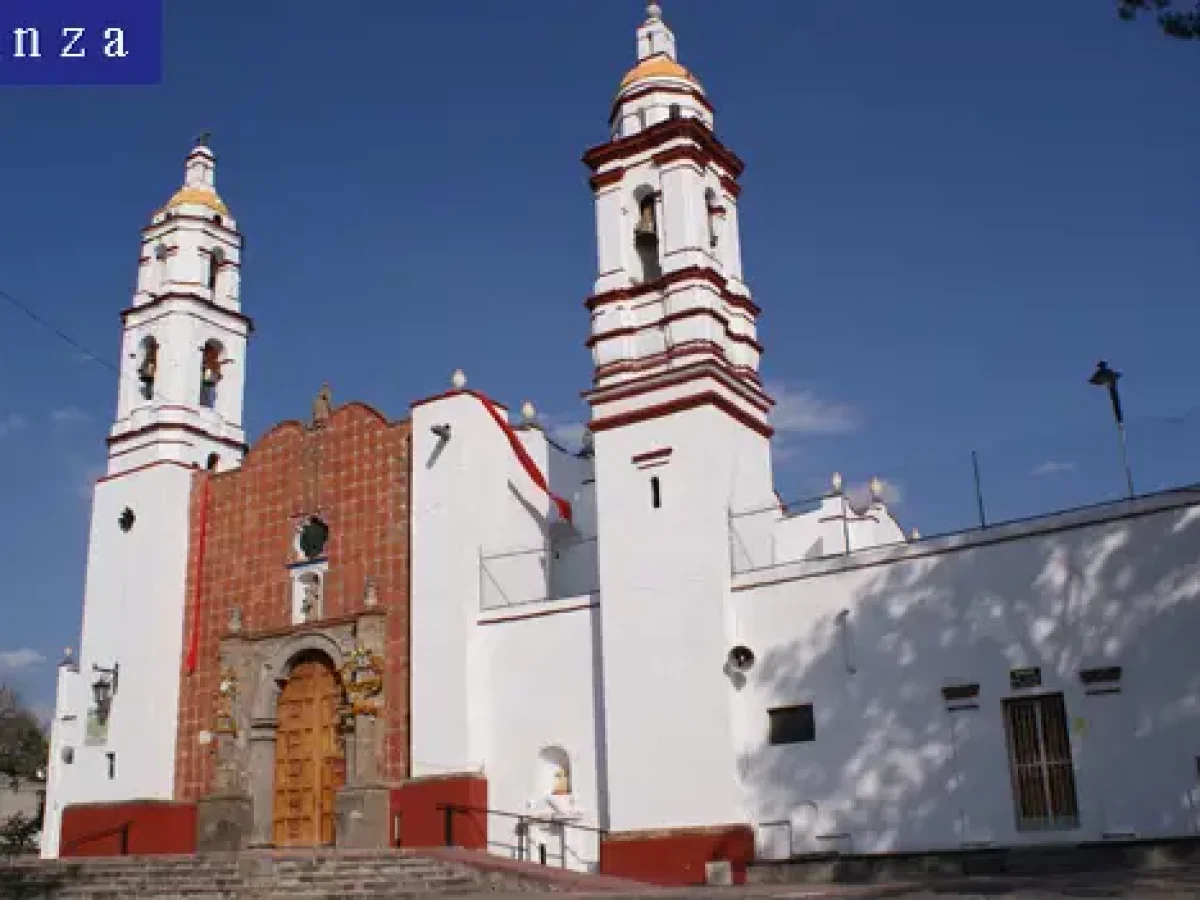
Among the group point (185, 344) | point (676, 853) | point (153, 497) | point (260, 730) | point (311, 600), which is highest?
point (185, 344)

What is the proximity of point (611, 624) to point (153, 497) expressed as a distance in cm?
1049

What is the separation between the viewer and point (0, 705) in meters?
44.2

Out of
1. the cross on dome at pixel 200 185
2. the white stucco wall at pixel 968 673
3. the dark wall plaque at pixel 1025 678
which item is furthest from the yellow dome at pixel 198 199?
the dark wall plaque at pixel 1025 678

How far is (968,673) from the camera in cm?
1683

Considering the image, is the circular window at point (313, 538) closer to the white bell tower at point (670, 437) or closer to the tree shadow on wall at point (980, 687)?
the white bell tower at point (670, 437)

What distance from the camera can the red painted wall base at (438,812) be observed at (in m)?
19.9

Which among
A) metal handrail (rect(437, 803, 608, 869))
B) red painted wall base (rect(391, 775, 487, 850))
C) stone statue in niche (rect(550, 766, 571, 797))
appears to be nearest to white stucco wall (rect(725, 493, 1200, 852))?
metal handrail (rect(437, 803, 608, 869))

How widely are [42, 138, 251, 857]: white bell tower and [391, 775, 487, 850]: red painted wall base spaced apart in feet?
17.5

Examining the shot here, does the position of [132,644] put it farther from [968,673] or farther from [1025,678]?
[1025,678]

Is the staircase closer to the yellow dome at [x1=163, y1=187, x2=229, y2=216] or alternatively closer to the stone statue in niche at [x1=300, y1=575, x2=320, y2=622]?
the stone statue in niche at [x1=300, y1=575, x2=320, y2=622]

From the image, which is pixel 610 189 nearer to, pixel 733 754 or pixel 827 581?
pixel 827 581

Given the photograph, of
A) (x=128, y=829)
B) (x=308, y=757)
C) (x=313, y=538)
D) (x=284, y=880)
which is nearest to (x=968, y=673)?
(x=284, y=880)

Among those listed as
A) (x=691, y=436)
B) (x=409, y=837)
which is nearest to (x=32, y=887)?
(x=409, y=837)

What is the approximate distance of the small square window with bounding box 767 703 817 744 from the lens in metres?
17.9
